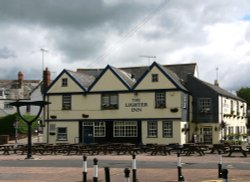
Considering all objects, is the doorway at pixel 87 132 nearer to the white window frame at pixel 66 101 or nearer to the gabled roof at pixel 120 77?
the white window frame at pixel 66 101

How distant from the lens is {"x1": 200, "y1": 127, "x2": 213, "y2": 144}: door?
1927 inches

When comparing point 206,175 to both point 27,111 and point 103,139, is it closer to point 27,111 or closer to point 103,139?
point 103,139

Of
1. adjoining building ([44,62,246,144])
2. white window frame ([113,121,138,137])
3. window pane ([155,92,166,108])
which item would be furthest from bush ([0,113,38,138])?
window pane ([155,92,166,108])

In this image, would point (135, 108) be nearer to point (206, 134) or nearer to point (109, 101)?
point (109, 101)

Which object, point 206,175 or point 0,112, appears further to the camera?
point 0,112

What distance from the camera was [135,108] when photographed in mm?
47281

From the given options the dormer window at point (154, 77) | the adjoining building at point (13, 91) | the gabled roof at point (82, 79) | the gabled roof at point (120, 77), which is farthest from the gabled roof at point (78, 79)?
the adjoining building at point (13, 91)

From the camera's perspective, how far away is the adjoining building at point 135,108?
46.0m

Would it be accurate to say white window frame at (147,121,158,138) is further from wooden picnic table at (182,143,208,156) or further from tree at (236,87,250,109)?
tree at (236,87,250,109)

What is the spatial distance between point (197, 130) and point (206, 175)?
3258cm

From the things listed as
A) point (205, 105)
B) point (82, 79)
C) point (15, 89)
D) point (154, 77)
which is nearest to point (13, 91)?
point (15, 89)

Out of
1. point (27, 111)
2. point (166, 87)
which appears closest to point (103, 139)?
point (166, 87)

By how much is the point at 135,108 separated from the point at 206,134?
8.05 m

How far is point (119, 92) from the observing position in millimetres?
48062
